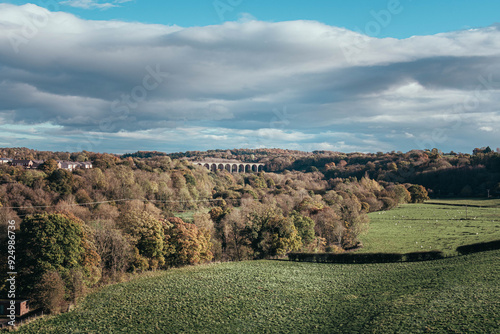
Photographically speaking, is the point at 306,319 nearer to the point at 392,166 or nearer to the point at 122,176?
the point at 122,176

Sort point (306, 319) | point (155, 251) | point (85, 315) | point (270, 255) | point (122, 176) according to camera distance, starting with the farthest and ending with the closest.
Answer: point (122, 176) → point (270, 255) → point (155, 251) → point (85, 315) → point (306, 319)

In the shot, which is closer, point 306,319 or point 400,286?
point 306,319

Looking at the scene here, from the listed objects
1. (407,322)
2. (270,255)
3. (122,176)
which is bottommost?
(270,255)

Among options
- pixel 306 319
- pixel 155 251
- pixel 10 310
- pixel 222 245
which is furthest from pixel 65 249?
pixel 222 245

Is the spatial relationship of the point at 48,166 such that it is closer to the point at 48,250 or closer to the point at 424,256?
the point at 48,250

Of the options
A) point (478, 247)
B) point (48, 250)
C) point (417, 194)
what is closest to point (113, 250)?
point (48, 250)

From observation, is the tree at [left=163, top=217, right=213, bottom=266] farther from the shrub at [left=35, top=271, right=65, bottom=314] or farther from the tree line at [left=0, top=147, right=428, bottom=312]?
the shrub at [left=35, top=271, right=65, bottom=314]

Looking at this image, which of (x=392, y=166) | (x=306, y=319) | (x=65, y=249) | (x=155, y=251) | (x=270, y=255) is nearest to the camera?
(x=306, y=319)
